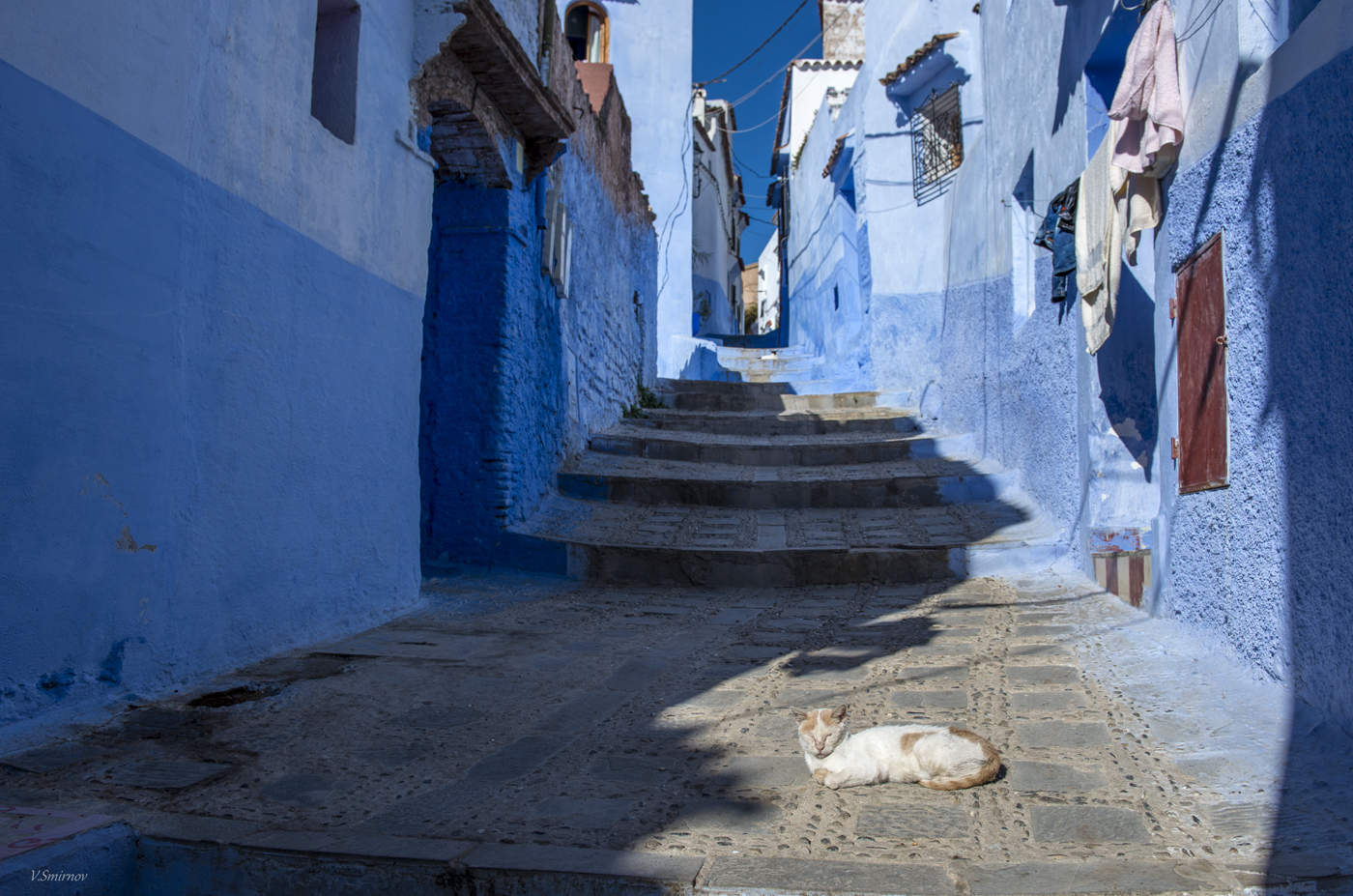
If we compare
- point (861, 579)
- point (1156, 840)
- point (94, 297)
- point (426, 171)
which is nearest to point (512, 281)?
point (426, 171)

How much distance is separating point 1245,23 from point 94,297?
4520 millimetres

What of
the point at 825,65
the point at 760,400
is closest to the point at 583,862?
the point at 760,400

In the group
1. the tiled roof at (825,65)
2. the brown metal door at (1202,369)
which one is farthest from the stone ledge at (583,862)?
the tiled roof at (825,65)

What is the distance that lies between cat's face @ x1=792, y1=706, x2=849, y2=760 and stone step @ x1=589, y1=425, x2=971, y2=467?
699cm

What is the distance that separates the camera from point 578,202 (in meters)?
9.16

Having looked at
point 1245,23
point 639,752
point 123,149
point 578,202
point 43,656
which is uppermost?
point 578,202

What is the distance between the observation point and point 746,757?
9.89 ft

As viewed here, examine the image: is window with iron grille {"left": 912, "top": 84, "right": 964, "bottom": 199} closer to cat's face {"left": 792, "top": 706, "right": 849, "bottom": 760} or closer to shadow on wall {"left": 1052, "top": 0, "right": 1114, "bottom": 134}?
shadow on wall {"left": 1052, "top": 0, "right": 1114, "bottom": 134}

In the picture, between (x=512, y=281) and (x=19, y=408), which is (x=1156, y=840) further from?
(x=512, y=281)

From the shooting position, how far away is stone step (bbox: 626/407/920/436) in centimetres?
1090

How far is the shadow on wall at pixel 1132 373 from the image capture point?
5.68 meters

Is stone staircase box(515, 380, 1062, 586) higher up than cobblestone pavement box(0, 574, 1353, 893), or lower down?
higher up

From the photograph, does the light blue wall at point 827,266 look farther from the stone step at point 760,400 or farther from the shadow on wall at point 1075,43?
the shadow on wall at point 1075,43

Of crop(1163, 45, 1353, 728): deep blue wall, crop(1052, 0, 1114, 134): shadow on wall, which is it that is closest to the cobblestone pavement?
crop(1163, 45, 1353, 728): deep blue wall
